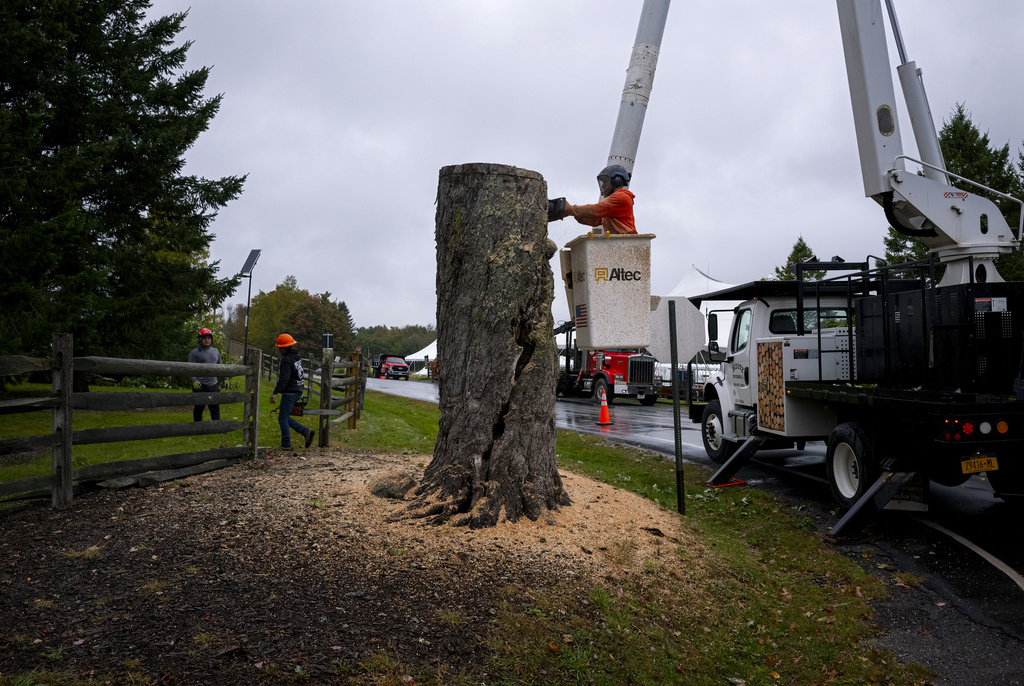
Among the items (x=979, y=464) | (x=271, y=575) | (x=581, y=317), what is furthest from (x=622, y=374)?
(x=271, y=575)

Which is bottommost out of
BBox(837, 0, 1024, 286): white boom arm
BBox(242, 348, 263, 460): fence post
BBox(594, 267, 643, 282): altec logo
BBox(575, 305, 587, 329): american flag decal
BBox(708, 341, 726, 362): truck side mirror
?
BBox(242, 348, 263, 460): fence post

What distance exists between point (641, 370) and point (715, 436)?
42.5 ft

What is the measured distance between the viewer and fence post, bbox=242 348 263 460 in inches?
334

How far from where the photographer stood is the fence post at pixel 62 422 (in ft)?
18.8

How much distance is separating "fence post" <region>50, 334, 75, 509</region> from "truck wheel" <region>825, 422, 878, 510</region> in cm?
747

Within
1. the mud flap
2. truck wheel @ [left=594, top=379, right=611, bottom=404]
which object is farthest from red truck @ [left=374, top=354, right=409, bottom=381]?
the mud flap

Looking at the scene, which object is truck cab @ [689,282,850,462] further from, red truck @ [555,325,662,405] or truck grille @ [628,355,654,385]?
truck grille @ [628,355,654,385]

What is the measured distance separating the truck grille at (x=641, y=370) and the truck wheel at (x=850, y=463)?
16424mm

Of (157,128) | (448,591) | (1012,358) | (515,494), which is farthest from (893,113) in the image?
(157,128)

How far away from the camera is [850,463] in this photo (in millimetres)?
7809

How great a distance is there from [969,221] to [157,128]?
15.7 m

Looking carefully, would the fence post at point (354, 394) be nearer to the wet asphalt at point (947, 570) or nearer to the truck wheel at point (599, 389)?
the wet asphalt at point (947, 570)

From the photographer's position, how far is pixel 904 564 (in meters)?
6.09

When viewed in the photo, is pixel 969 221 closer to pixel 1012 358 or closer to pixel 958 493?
pixel 1012 358
